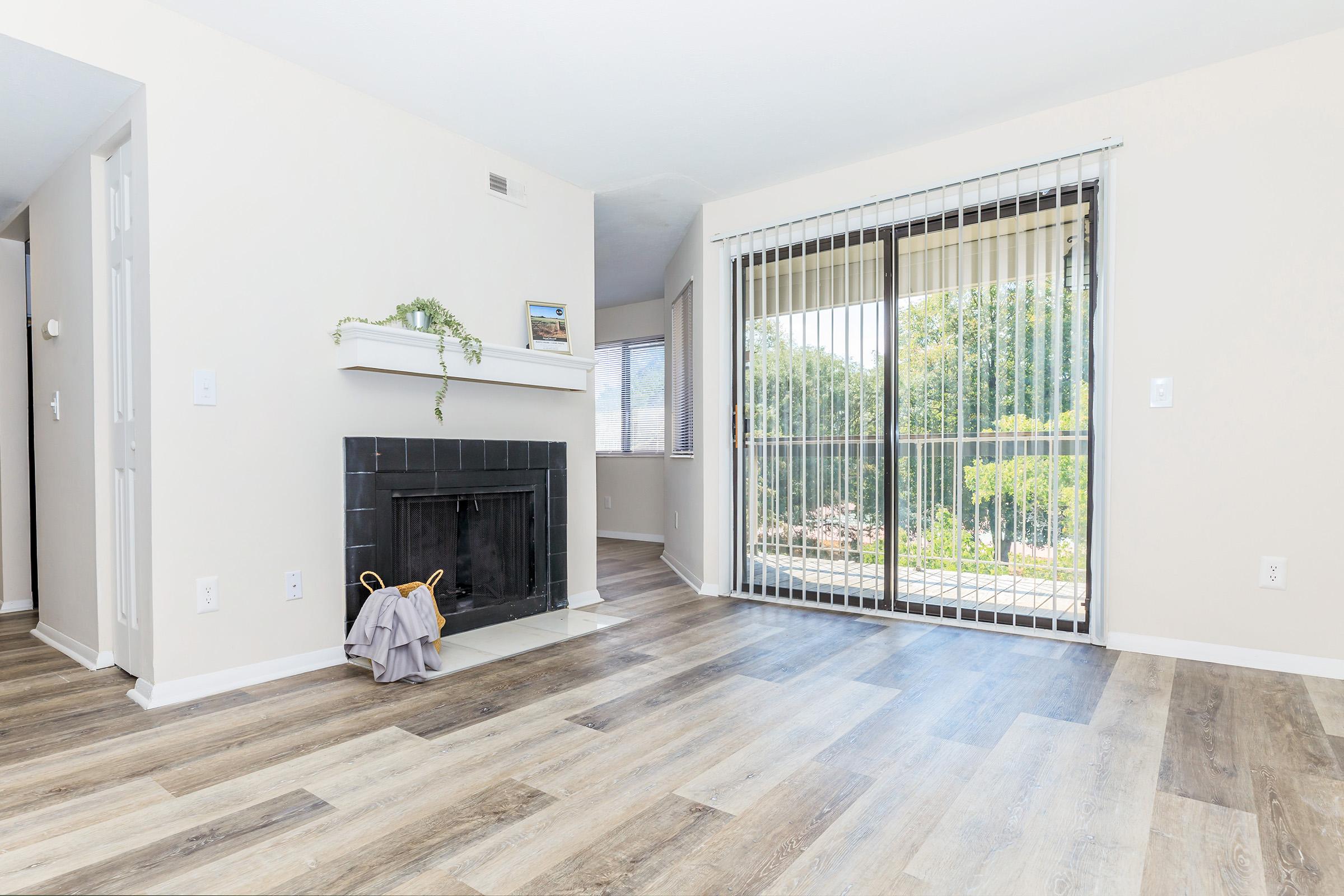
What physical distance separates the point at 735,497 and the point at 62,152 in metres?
3.55

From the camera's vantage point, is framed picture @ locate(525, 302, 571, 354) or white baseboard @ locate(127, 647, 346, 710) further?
framed picture @ locate(525, 302, 571, 354)

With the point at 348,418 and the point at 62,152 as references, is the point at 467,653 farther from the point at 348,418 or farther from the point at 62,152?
the point at 62,152

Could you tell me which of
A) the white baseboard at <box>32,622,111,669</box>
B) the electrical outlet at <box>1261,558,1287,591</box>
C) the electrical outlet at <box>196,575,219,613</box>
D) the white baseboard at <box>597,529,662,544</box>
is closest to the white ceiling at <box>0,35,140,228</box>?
the electrical outlet at <box>196,575,219,613</box>

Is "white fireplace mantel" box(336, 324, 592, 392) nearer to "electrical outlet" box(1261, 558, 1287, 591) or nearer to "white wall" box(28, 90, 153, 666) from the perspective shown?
"white wall" box(28, 90, 153, 666)

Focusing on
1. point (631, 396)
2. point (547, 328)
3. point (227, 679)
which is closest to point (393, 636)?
point (227, 679)

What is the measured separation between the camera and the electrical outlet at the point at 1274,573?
277cm

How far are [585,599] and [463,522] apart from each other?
921 millimetres

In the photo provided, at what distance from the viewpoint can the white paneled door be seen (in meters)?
2.66

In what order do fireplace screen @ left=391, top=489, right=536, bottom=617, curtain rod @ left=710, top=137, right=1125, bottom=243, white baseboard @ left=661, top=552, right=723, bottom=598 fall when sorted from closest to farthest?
1. curtain rod @ left=710, top=137, right=1125, bottom=243
2. fireplace screen @ left=391, top=489, right=536, bottom=617
3. white baseboard @ left=661, top=552, right=723, bottom=598

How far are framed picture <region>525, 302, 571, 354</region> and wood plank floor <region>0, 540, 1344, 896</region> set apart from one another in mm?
1660

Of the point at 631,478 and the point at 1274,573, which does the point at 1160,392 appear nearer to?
the point at 1274,573

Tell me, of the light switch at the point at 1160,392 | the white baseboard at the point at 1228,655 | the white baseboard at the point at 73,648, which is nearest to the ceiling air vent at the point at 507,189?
the white baseboard at the point at 73,648

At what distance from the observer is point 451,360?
321cm

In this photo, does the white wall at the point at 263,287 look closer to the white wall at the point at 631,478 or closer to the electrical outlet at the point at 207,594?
the electrical outlet at the point at 207,594
